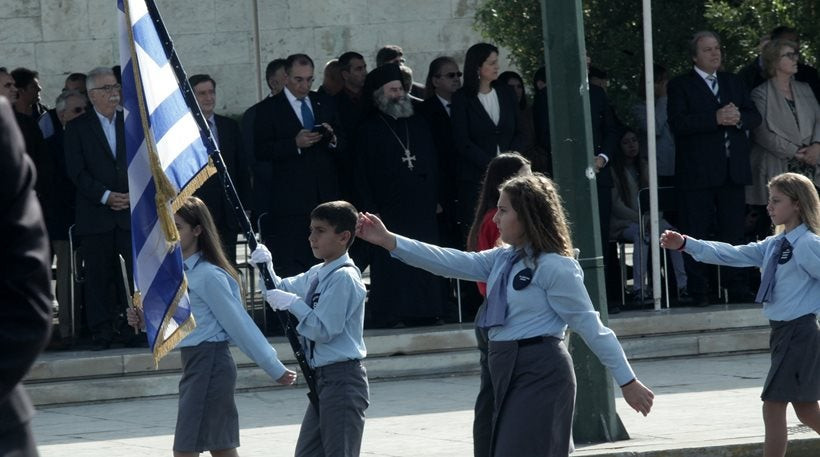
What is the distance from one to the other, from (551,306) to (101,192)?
5.89 m

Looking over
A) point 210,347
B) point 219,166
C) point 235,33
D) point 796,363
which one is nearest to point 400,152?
point 235,33

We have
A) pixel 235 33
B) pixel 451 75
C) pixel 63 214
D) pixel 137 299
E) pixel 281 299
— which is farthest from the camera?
pixel 235 33

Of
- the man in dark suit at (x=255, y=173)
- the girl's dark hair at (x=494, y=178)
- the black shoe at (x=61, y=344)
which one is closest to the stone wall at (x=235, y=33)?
the man in dark suit at (x=255, y=173)

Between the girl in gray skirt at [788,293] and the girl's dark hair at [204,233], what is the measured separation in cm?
225

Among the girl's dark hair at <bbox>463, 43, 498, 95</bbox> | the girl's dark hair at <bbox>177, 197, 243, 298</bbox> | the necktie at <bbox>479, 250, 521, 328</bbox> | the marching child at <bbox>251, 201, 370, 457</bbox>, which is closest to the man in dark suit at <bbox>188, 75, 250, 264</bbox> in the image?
the girl's dark hair at <bbox>463, 43, 498, 95</bbox>

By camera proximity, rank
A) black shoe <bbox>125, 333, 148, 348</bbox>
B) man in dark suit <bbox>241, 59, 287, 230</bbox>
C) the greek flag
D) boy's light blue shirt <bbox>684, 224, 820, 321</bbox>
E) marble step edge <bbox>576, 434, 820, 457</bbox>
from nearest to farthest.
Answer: the greek flag < boy's light blue shirt <bbox>684, 224, 820, 321</bbox> < marble step edge <bbox>576, 434, 820, 457</bbox> < black shoe <bbox>125, 333, 148, 348</bbox> < man in dark suit <bbox>241, 59, 287, 230</bbox>

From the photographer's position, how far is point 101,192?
38.0 ft

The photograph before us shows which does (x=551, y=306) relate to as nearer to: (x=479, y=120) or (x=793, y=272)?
(x=793, y=272)

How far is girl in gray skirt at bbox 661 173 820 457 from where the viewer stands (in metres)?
8.07

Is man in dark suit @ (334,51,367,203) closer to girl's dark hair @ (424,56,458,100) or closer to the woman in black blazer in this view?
girl's dark hair @ (424,56,458,100)

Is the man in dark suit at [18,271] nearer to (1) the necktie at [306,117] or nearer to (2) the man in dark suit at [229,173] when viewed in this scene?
(2) the man in dark suit at [229,173]

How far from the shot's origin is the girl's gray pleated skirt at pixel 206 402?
7207 millimetres

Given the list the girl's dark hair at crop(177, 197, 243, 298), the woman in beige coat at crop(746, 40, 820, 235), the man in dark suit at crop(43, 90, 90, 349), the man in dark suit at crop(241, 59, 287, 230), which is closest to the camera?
the girl's dark hair at crop(177, 197, 243, 298)

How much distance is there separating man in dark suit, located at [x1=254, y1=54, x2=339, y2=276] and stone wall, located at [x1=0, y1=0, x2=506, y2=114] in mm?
2886
